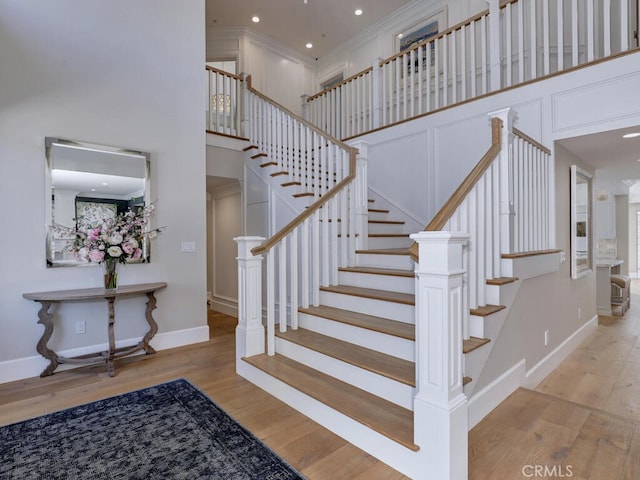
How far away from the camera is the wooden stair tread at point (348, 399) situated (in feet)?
5.72

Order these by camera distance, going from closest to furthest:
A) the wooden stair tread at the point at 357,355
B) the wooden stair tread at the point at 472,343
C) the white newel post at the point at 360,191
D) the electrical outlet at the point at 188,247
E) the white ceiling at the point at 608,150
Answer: the wooden stair tread at the point at 472,343, the wooden stair tread at the point at 357,355, the white ceiling at the point at 608,150, the white newel post at the point at 360,191, the electrical outlet at the point at 188,247

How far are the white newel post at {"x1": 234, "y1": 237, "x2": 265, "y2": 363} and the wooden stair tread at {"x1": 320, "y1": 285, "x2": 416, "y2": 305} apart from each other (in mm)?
639

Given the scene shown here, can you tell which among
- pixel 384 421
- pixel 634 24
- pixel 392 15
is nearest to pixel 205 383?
pixel 384 421

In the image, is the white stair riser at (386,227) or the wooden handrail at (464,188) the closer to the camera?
the wooden handrail at (464,188)

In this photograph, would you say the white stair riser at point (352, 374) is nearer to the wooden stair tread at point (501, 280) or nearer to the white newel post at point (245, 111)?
the wooden stair tread at point (501, 280)

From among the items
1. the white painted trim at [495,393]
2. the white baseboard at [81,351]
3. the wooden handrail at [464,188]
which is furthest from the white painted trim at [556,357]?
the white baseboard at [81,351]

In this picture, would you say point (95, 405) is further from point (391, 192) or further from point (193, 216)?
point (391, 192)

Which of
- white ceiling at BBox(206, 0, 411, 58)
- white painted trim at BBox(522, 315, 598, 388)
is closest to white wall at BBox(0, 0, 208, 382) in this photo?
white ceiling at BBox(206, 0, 411, 58)

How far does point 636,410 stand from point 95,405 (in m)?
3.84

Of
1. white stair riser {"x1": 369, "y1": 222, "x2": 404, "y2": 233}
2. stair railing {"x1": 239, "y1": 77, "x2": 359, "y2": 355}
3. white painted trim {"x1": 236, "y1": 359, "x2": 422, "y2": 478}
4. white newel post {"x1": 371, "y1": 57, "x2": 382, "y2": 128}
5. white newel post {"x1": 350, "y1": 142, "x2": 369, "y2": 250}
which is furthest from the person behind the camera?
white newel post {"x1": 371, "y1": 57, "x2": 382, "y2": 128}

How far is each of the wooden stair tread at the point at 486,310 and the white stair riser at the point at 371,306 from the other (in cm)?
42

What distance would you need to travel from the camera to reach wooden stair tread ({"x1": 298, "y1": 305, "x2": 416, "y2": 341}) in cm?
221

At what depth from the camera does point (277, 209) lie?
14.3 ft

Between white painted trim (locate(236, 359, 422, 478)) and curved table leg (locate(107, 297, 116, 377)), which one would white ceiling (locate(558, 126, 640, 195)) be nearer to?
white painted trim (locate(236, 359, 422, 478))
